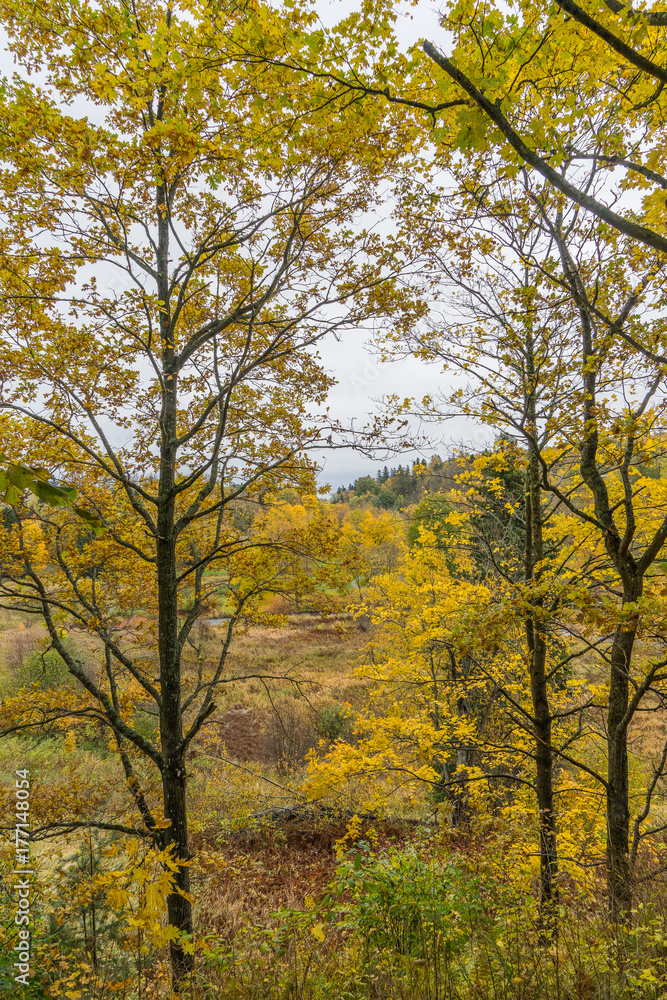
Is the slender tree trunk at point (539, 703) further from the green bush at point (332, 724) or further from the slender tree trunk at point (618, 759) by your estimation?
the green bush at point (332, 724)

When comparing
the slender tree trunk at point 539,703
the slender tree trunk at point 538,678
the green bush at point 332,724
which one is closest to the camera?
the slender tree trunk at point 538,678

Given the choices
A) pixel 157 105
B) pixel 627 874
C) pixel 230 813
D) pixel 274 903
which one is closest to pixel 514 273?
pixel 157 105

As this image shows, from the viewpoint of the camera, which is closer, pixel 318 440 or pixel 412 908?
pixel 412 908

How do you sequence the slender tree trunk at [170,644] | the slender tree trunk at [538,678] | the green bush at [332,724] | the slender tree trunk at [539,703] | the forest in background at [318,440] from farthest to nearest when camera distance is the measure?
the green bush at [332,724] < the slender tree trunk at [539,703] < the slender tree trunk at [538,678] < the slender tree trunk at [170,644] < the forest in background at [318,440]

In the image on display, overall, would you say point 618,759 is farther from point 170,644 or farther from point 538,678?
point 170,644

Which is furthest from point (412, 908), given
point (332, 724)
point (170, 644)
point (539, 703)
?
point (332, 724)

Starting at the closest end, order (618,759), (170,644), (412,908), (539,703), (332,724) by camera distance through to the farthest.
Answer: (412,908)
(618,759)
(170,644)
(539,703)
(332,724)

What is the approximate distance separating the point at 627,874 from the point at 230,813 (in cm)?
905

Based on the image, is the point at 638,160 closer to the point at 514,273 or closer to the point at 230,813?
the point at 514,273

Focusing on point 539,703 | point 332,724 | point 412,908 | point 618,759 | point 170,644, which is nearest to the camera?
point 412,908

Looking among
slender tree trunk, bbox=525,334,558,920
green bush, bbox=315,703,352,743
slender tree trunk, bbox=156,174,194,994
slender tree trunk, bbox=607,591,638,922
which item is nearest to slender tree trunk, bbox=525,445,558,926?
slender tree trunk, bbox=525,334,558,920

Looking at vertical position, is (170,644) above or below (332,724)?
above

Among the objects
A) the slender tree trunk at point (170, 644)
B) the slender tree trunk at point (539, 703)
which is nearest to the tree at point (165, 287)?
the slender tree trunk at point (170, 644)

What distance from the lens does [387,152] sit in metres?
3.81
